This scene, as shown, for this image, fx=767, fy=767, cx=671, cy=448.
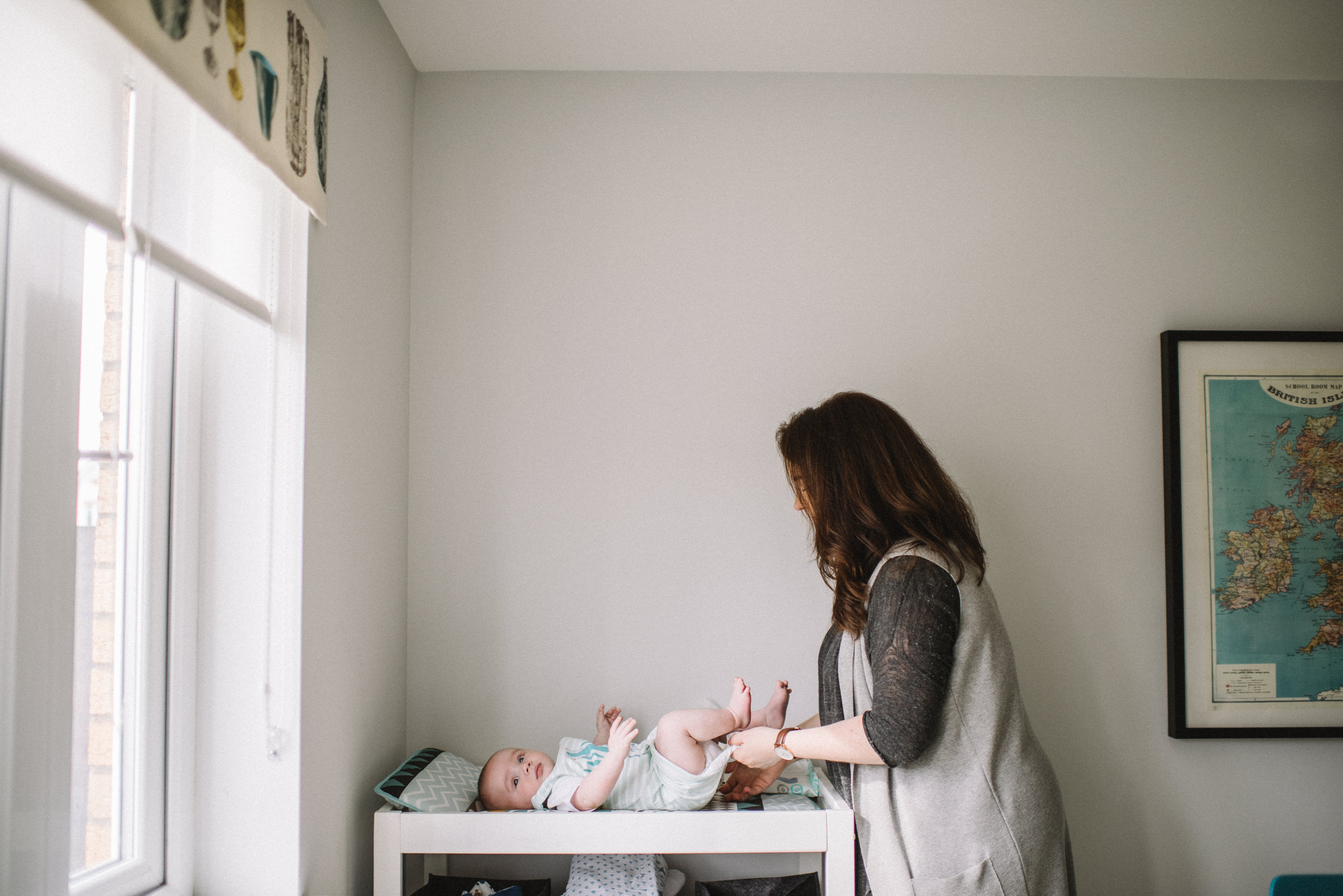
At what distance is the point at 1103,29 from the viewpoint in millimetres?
1877

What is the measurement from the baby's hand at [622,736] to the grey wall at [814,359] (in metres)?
0.39

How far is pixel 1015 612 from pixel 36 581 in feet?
6.52

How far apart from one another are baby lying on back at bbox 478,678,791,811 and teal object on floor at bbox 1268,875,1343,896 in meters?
0.96

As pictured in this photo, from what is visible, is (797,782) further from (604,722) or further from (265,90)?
(265,90)

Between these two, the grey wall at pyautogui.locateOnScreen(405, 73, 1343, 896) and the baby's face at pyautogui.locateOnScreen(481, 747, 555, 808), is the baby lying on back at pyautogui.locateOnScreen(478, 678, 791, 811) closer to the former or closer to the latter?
the baby's face at pyautogui.locateOnScreen(481, 747, 555, 808)

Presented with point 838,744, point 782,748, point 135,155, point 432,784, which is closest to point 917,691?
point 838,744

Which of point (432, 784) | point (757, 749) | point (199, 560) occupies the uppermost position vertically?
point (199, 560)

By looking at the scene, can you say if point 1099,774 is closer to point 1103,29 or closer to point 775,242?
point 775,242

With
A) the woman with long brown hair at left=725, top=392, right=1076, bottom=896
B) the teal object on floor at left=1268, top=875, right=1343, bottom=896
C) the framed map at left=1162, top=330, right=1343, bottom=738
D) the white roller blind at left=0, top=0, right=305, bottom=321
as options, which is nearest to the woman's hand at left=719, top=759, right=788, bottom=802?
the woman with long brown hair at left=725, top=392, right=1076, bottom=896

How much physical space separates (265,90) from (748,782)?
1.59 meters

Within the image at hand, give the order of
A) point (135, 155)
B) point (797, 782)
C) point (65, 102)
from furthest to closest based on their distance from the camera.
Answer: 1. point (797, 782)
2. point (135, 155)
3. point (65, 102)

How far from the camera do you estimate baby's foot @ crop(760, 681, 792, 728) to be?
1765 mm

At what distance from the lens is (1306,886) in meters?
1.41

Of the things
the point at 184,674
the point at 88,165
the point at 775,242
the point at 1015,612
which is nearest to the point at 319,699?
the point at 184,674
